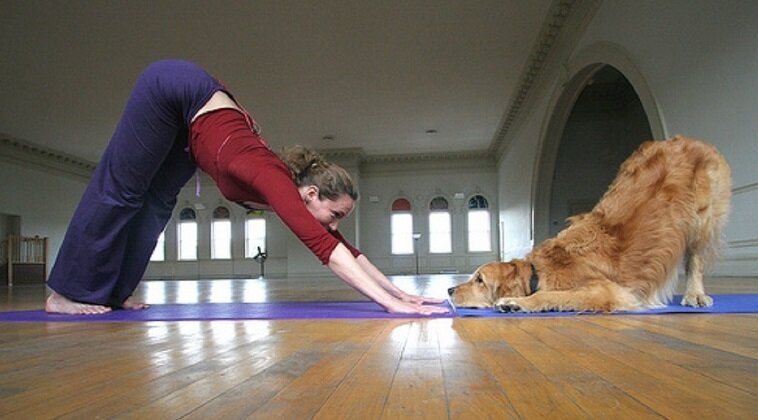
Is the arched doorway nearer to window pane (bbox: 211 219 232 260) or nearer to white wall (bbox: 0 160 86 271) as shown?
window pane (bbox: 211 219 232 260)

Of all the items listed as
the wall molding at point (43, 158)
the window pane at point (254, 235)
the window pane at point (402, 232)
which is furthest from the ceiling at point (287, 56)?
the window pane at point (254, 235)

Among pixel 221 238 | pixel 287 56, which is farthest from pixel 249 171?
pixel 221 238

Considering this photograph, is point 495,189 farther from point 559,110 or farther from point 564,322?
point 564,322

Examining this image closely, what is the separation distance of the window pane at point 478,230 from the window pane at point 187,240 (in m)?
10.9

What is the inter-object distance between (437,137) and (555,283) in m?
13.7

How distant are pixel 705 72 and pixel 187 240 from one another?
63.3 ft

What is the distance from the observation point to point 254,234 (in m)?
20.1

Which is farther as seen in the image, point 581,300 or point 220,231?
point 220,231

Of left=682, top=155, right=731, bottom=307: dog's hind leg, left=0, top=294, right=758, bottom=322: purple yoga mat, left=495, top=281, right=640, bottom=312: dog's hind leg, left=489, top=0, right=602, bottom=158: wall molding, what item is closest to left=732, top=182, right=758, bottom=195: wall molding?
left=0, top=294, right=758, bottom=322: purple yoga mat

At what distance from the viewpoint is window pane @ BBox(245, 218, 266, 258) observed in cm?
1994

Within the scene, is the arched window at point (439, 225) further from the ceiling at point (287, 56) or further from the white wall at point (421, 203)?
the ceiling at point (287, 56)

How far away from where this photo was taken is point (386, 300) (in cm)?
230

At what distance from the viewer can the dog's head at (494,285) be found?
8.36 feet

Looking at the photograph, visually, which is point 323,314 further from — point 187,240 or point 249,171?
point 187,240
